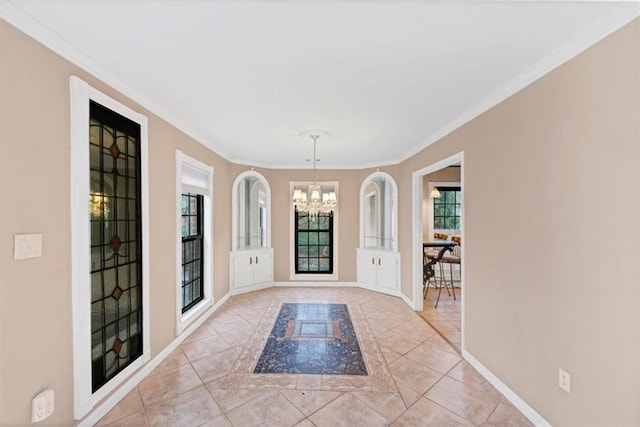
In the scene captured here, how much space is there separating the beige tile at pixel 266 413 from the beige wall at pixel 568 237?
1.87 m

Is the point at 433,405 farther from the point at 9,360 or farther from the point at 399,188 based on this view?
the point at 399,188

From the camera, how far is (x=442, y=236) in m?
6.35

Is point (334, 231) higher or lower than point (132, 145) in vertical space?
lower

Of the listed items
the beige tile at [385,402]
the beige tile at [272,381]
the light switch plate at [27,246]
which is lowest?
the beige tile at [385,402]

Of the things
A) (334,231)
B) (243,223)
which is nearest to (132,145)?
(243,223)

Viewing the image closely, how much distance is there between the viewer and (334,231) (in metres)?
5.89

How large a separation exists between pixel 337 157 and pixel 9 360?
4509mm

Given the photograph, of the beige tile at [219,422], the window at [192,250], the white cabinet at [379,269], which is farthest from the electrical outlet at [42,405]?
the white cabinet at [379,269]

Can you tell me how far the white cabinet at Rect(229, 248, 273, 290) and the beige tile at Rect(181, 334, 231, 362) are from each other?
1853 millimetres

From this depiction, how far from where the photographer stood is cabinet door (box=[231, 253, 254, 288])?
17.1 ft

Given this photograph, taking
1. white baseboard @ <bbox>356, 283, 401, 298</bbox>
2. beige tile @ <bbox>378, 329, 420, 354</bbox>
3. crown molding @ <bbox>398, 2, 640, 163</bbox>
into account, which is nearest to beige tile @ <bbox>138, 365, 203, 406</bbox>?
beige tile @ <bbox>378, 329, 420, 354</bbox>

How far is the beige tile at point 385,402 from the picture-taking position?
2121 millimetres

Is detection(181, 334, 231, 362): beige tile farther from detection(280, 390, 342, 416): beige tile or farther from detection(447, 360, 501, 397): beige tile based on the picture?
detection(447, 360, 501, 397): beige tile

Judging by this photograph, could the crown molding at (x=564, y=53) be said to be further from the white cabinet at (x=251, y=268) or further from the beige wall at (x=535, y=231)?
the white cabinet at (x=251, y=268)
